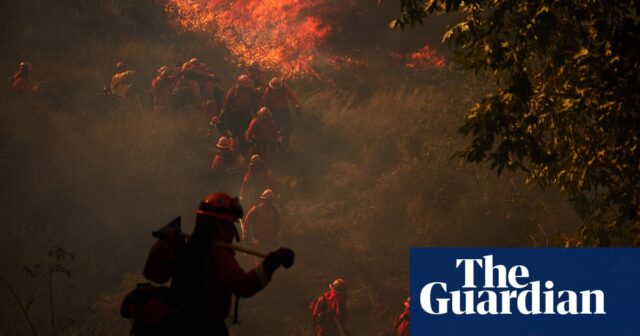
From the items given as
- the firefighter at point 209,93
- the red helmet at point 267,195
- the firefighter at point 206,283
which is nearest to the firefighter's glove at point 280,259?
the firefighter at point 206,283

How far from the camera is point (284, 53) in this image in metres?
22.7

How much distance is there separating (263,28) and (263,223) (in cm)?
1119

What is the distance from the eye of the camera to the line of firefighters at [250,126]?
40.5ft

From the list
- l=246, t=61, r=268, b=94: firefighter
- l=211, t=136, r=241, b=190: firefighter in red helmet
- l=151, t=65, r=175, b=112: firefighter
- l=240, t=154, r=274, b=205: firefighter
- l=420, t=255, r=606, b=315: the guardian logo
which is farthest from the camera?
l=151, t=65, r=175, b=112: firefighter

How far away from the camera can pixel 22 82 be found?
1916 centimetres

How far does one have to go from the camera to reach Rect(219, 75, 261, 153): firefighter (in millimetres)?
17281

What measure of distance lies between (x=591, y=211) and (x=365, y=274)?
6.23 m

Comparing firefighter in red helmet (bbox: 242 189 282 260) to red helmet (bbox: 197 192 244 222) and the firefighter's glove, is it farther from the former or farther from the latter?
the firefighter's glove

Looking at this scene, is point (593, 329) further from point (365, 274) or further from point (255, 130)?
point (255, 130)

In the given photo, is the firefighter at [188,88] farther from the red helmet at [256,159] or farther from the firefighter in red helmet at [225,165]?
the red helmet at [256,159]

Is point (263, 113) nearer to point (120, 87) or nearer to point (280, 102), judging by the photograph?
point (280, 102)

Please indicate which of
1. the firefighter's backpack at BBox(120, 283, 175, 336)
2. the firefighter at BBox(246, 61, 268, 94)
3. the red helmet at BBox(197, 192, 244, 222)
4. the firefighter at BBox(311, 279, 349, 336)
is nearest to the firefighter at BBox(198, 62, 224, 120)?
the firefighter at BBox(246, 61, 268, 94)

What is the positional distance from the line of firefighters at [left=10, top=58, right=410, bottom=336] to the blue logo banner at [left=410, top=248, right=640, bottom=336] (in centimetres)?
65

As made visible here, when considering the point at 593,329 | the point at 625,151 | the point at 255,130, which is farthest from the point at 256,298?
the point at 625,151
